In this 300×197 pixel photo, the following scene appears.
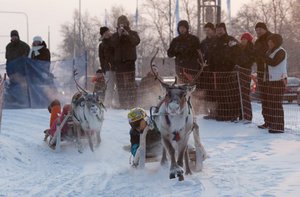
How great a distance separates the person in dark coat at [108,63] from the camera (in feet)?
46.7

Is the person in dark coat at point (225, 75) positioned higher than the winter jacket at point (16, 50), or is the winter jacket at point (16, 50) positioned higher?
the winter jacket at point (16, 50)

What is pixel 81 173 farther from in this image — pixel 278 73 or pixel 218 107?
pixel 218 107

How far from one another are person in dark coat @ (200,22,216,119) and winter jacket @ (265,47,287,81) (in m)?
1.77

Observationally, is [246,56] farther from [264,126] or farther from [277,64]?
[264,126]

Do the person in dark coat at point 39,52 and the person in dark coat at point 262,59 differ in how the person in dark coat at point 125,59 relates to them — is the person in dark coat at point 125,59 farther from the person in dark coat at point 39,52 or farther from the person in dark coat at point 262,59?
the person in dark coat at point 262,59

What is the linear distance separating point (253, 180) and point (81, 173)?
2259 millimetres

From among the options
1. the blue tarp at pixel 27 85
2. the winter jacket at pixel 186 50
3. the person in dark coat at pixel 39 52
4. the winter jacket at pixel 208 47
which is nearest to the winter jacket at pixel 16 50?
the person in dark coat at pixel 39 52

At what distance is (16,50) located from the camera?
15867 millimetres

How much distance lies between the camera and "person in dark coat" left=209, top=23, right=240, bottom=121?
38.8 feet

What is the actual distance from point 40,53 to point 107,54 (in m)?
2.51

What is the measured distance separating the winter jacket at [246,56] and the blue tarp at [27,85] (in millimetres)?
6060

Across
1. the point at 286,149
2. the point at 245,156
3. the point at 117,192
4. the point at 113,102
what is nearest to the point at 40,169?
the point at 117,192

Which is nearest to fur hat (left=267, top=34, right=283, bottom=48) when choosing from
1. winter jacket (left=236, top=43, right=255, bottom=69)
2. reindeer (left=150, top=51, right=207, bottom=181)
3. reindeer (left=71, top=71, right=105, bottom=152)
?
winter jacket (left=236, top=43, right=255, bottom=69)

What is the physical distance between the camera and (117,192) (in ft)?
20.9
